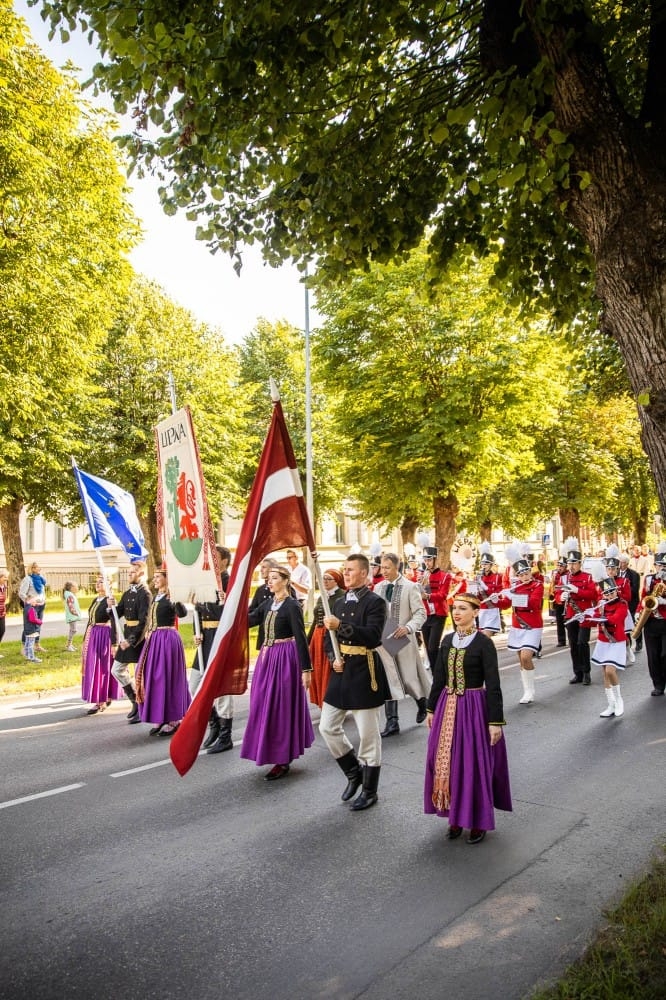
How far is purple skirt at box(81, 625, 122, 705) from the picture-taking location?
1060cm

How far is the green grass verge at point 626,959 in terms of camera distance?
10.6ft

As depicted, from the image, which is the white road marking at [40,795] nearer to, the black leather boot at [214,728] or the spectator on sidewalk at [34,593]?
the black leather boot at [214,728]

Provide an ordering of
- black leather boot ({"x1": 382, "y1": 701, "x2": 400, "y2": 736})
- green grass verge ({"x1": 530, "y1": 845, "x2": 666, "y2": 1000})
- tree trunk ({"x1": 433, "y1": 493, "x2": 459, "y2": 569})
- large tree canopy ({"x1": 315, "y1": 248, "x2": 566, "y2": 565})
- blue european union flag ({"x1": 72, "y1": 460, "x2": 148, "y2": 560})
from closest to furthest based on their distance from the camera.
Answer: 1. green grass verge ({"x1": 530, "y1": 845, "x2": 666, "y2": 1000})
2. black leather boot ({"x1": 382, "y1": 701, "x2": 400, "y2": 736})
3. blue european union flag ({"x1": 72, "y1": 460, "x2": 148, "y2": 560})
4. large tree canopy ({"x1": 315, "y1": 248, "x2": 566, "y2": 565})
5. tree trunk ({"x1": 433, "y1": 493, "x2": 459, "y2": 569})

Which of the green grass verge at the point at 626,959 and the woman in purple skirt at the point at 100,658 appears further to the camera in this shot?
the woman in purple skirt at the point at 100,658

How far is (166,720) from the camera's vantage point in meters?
8.88

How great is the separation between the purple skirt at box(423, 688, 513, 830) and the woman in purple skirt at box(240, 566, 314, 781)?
188 centimetres

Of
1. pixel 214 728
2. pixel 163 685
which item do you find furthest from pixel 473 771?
pixel 163 685

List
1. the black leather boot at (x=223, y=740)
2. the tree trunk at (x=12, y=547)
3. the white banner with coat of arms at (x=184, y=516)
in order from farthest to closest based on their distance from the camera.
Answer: the tree trunk at (x=12, y=547)
the black leather boot at (x=223, y=740)
the white banner with coat of arms at (x=184, y=516)

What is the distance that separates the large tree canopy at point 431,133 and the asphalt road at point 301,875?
106 inches

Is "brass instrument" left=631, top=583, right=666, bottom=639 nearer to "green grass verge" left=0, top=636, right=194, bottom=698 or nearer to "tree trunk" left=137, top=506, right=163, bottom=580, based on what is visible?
"green grass verge" left=0, top=636, right=194, bottom=698

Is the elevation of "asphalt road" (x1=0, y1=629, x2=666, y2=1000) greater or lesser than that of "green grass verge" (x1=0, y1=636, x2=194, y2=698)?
lesser

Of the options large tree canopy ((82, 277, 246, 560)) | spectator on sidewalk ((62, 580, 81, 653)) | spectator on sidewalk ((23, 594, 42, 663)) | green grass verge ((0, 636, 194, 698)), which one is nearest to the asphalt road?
green grass verge ((0, 636, 194, 698))

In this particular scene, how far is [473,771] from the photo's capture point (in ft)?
17.7

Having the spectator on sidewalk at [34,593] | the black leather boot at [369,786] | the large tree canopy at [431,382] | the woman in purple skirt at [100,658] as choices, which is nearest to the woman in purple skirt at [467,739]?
the black leather boot at [369,786]
